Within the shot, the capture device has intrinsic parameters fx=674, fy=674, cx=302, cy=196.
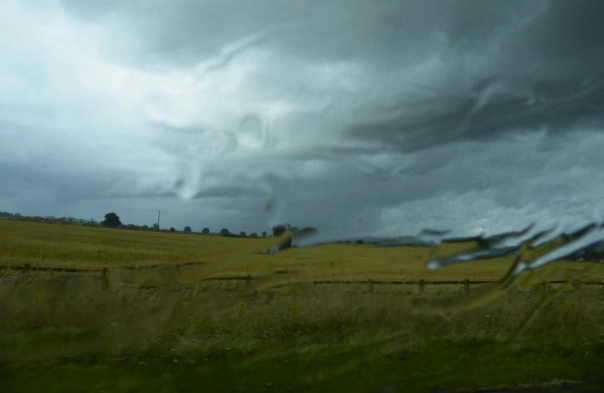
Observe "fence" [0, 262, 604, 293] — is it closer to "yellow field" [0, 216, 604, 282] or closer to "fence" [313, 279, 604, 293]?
"fence" [313, 279, 604, 293]

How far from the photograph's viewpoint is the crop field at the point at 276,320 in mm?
9719

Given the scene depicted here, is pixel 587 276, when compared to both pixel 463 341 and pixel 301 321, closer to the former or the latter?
pixel 463 341

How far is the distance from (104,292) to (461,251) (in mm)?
6892

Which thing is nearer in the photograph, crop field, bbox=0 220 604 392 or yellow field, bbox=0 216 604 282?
crop field, bbox=0 220 604 392

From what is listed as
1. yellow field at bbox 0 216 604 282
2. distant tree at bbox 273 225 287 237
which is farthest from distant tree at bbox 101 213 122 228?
distant tree at bbox 273 225 287 237

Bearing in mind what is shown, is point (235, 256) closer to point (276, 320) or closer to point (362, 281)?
point (276, 320)

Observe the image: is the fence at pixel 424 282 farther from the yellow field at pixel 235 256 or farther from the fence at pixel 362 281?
the yellow field at pixel 235 256

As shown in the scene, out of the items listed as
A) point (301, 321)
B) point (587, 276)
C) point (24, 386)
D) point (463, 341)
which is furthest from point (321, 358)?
point (587, 276)

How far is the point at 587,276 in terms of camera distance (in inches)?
625

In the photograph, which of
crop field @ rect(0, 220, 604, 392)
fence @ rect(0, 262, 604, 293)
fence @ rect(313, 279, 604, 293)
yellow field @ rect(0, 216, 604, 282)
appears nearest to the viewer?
crop field @ rect(0, 220, 604, 392)

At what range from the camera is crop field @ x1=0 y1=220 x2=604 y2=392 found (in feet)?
31.9

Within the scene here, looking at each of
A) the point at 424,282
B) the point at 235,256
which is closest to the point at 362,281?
the point at 424,282

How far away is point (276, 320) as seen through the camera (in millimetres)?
12664

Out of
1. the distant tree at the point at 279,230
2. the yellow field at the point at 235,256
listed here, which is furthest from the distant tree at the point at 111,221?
the distant tree at the point at 279,230
